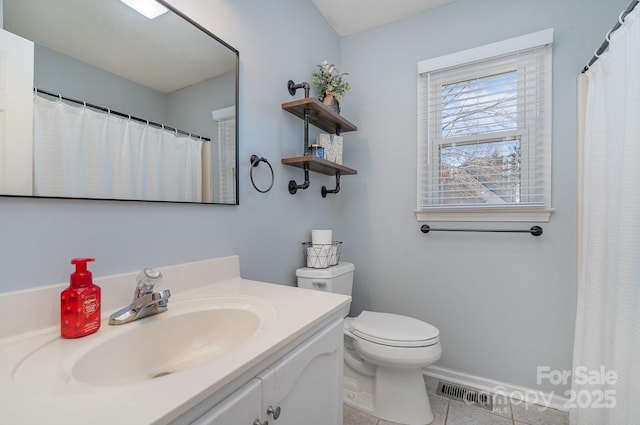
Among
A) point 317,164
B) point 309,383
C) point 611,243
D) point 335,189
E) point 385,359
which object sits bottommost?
point 385,359

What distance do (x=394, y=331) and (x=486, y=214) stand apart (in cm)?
88

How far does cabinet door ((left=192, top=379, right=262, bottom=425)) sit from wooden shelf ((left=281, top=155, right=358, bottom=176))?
3.57 ft

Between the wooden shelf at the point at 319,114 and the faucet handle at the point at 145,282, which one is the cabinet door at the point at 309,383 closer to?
the faucet handle at the point at 145,282

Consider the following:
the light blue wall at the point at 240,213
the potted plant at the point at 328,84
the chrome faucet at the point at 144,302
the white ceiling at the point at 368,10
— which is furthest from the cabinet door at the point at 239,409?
the white ceiling at the point at 368,10

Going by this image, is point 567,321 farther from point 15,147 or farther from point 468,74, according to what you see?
point 15,147

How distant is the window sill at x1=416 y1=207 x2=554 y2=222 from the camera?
1.55 metres

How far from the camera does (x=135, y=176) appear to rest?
88 centimetres

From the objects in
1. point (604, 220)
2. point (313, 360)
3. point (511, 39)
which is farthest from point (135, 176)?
point (511, 39)

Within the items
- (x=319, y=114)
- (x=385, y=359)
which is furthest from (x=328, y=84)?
(x=385, y=359)

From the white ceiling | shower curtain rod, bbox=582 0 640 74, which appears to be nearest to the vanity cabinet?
shower curtain rod, bbox=582 0 640 74

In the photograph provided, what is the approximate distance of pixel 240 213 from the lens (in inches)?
49.5

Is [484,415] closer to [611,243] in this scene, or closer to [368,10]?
[611,243]

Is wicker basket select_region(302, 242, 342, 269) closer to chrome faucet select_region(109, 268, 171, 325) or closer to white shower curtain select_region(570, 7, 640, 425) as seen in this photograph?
chrome faucet select_region(109, 268, 171, 325)

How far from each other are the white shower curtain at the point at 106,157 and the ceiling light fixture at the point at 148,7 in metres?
0.36
